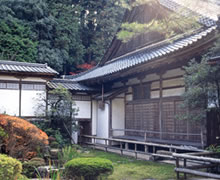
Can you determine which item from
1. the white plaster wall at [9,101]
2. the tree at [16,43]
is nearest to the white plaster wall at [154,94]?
the white plaster wall at [9,101]

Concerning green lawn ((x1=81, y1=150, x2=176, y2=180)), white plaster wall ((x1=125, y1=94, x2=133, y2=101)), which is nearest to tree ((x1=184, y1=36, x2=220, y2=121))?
green lawn ((x1=81, y1=150, x2=176, y2=180))

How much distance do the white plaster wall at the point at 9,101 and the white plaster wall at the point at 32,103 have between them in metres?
0.31

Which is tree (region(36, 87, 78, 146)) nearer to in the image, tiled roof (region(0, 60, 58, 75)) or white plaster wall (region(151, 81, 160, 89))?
tiled roof (region(0, 60, 58, 75))

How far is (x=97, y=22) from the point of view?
3200 centimetres

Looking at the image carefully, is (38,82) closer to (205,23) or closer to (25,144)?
(25,144)

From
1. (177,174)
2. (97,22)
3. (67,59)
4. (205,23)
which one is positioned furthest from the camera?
(97,22)

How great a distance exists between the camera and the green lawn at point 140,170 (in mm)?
8500

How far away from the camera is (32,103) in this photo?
50.4 ft

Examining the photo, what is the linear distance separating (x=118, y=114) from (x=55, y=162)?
6625 millimetres

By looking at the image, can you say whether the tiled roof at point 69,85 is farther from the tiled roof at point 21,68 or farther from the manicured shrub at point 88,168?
the manicured shrub at point 88,168

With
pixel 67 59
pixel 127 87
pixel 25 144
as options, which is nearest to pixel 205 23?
pixel 127 87

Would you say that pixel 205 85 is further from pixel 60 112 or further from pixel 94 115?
pixel 94 115

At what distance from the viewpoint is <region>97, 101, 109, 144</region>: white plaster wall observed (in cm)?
1677

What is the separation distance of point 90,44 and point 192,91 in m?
24.5
